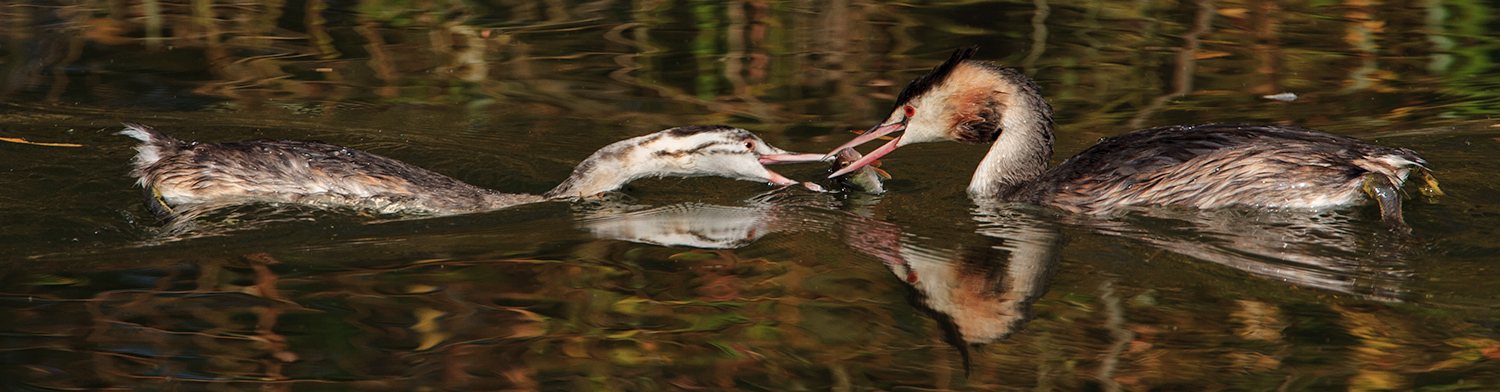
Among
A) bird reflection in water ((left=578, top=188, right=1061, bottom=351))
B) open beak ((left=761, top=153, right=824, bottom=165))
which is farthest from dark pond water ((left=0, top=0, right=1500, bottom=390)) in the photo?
open beak ((left=761, top=153, right=824, bottom=165))

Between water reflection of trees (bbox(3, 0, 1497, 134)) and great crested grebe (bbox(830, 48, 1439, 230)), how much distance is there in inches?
60.3

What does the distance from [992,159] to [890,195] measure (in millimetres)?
536

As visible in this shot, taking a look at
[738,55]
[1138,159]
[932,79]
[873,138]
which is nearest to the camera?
[1138,159]

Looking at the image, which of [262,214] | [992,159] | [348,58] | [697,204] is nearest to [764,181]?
[697,204]

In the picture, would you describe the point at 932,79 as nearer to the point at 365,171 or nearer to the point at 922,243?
the point at 922,243

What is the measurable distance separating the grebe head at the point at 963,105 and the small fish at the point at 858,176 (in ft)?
0.25

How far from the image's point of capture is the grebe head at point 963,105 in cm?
633

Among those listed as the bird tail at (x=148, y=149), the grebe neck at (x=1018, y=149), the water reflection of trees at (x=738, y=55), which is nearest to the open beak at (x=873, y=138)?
the grebe neck at (x=1018, y=149)

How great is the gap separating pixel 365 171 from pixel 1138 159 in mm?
3463

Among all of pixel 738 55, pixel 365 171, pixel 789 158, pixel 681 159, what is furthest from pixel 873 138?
pixel 738 55

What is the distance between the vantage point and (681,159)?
6.17 metres

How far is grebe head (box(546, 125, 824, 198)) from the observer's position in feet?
19.9

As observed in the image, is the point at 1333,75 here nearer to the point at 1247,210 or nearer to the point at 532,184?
the point at 1247,210

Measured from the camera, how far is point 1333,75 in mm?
8734
